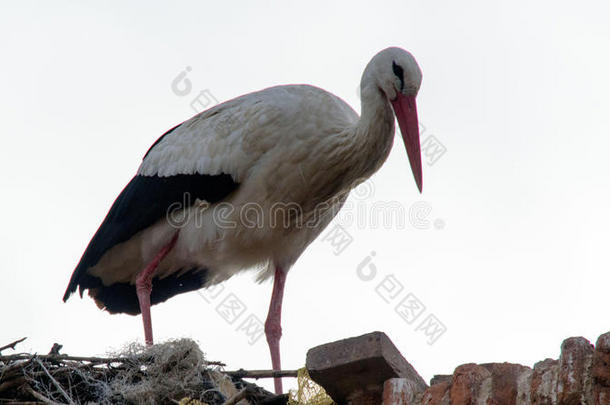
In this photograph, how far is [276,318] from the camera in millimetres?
7277

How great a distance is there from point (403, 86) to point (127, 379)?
2.48 metres

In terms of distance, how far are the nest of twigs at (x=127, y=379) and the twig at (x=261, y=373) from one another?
0.11 ft

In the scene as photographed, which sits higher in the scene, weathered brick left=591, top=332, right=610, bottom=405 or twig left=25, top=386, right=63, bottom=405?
twig left=25, top=386, right=63, bottom=405

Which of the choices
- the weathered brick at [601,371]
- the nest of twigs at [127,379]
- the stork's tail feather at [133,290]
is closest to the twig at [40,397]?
the nest of twigs at [127,379]

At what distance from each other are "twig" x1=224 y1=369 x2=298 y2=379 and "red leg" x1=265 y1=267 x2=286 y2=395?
65.3 inches

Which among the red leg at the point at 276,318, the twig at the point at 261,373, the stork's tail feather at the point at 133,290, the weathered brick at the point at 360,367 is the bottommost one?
the weathered brick at the point at 360,367

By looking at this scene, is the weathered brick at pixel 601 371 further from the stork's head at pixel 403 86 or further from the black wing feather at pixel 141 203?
the black wing feather at pixel 141 203

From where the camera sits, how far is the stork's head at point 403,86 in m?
6.21

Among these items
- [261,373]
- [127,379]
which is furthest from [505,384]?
[127,379]

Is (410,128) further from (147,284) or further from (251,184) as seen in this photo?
(147,284)

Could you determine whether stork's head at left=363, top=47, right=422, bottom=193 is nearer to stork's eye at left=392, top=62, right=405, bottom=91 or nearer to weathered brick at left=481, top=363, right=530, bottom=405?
stork's eye at left=392, top=62, right=405, bottom=91

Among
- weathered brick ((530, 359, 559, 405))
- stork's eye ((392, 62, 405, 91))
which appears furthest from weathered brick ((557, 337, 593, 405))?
stork's eye ((392, 62, 405, 91))

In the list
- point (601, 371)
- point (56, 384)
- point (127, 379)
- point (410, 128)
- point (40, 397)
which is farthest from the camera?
point (410, 128)

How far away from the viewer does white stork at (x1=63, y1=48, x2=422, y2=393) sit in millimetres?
6375
